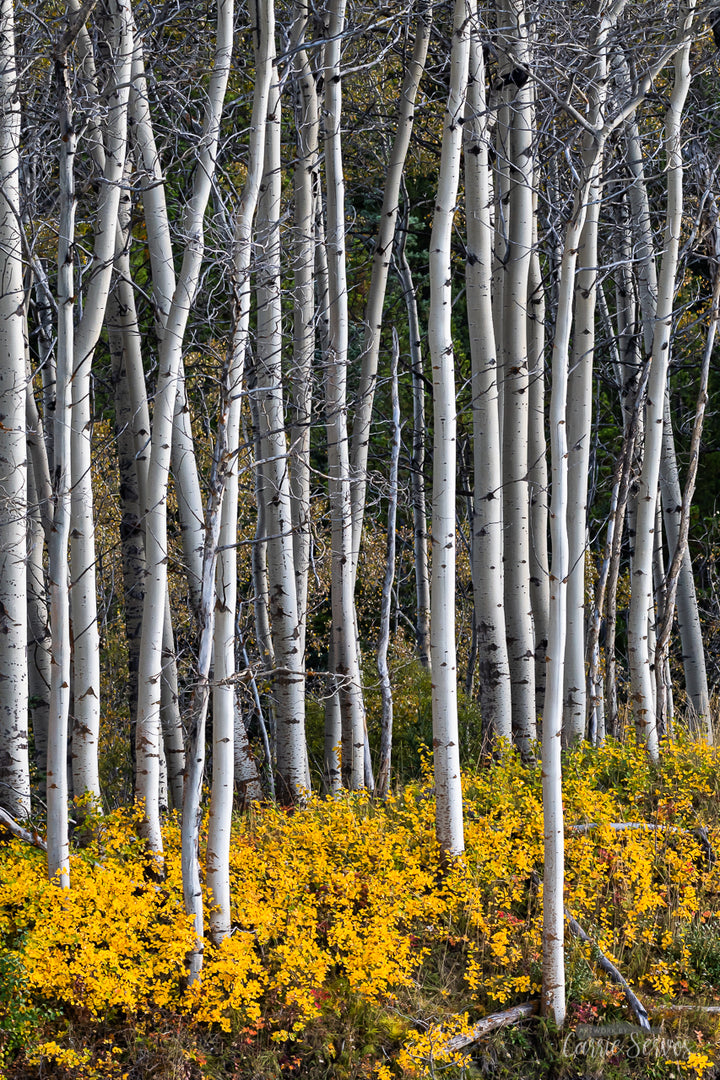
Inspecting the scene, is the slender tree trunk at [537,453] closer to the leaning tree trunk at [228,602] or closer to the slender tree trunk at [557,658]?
the slender tree trunk at [557,658]

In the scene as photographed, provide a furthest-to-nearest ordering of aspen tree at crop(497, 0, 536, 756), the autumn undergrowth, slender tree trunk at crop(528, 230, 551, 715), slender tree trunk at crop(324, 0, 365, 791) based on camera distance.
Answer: slender tree trunk at crop(528, 230, 551, 715)
aspen tree at crop(497, 0, 536, 756)
slender tree trunk at crop(324, 0, 365, 791)
the autumn undergrowth

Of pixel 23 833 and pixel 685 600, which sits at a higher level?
pixel 685 600

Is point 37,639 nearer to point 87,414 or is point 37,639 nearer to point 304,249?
point 87,414

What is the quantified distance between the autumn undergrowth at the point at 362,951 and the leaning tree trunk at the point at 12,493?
533 mm

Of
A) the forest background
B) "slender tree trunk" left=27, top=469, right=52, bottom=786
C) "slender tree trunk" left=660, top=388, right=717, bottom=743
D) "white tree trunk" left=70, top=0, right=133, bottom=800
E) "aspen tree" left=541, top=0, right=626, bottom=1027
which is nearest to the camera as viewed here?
the forest background

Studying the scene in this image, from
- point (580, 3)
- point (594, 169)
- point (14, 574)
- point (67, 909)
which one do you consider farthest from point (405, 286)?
point (67, 909)

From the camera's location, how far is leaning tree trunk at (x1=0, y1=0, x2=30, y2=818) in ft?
18.0

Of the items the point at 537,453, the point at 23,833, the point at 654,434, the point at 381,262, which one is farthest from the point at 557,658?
the point at 381,262

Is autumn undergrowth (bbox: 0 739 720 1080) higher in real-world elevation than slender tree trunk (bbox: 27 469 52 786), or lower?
lower

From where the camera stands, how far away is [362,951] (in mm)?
4910

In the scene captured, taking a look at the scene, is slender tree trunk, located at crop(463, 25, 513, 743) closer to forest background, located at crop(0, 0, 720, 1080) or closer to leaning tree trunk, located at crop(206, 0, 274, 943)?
forest background, located at crop(0, 0, 720, 1080)

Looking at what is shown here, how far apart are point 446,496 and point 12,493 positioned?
258 cm

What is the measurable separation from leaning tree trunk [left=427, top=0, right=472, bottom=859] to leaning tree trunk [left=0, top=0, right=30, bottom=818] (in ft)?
8.12

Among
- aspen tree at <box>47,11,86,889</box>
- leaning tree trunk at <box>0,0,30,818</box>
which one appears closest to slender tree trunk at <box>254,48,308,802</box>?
leaning tree trunk at <box>0,0,30,818</box>
